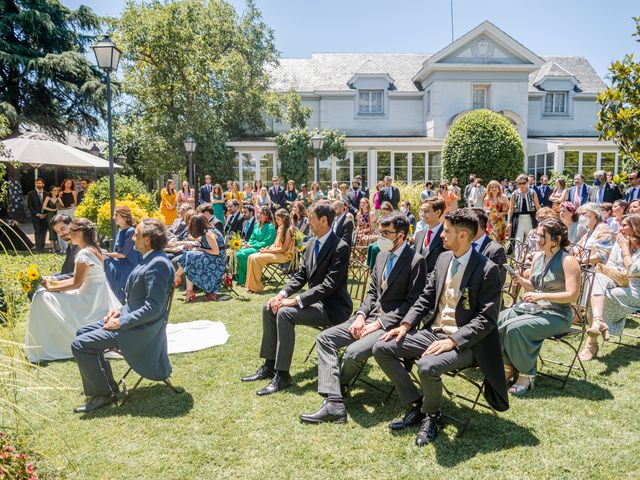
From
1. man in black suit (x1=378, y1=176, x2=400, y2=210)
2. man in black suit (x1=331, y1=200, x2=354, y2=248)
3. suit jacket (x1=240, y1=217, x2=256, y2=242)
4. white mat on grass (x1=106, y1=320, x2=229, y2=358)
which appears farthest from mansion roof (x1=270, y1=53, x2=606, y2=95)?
white mat on grass (x1=106, y1=320, x2=229, y2=358)

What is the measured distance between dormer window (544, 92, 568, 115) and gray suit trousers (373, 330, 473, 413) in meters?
30.3

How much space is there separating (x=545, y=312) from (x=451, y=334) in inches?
54.6

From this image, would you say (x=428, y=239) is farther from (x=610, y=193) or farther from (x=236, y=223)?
(x=610, y=193)

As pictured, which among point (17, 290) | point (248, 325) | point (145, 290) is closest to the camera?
point (145, 290)

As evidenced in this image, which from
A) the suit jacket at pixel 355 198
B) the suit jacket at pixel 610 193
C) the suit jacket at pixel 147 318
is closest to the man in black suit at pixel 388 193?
the suit jacket at pixel 355 198

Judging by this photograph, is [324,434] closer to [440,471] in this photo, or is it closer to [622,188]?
[440,471]

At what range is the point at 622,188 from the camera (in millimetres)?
11898

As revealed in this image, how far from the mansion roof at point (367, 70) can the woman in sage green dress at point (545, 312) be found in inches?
1015

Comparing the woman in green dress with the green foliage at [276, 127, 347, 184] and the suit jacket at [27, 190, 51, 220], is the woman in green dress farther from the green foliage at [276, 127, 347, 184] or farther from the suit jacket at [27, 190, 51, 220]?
the green foliage at [276, 127, 347, 184]

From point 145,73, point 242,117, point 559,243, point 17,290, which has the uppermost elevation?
point 145,73

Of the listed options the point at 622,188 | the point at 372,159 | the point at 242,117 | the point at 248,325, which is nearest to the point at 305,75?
the point at 242,117

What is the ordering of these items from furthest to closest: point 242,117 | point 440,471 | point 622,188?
point 242,117 < point 622,188 < point 440,471

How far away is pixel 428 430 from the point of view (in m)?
3.81

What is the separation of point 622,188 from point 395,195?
19.2 ft
